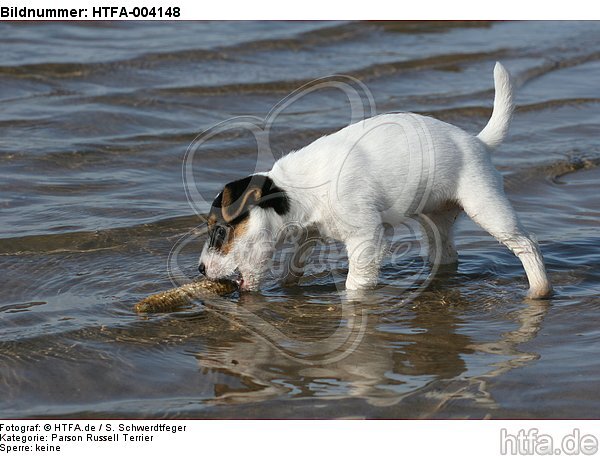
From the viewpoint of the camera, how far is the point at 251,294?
7367mm

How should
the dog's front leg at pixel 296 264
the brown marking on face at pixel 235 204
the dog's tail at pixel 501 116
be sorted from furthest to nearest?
the dog's front leg at pixel 296 264
the dog's tail at pixel 501 116
the brown marking on face at pixel 235 204

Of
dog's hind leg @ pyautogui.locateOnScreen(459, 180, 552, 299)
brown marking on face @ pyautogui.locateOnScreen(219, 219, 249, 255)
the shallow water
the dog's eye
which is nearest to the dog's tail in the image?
dog's hind leg @ pyautogui.locateOnScreen(459, 180, 552, 299)

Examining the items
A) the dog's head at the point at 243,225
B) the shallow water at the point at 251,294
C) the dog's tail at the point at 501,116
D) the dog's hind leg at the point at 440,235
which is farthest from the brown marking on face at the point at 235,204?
the dog's tail at the point at 501,116

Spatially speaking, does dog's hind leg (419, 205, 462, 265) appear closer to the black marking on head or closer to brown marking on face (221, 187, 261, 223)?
the black marking on head

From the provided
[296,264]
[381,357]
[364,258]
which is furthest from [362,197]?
[381,357]

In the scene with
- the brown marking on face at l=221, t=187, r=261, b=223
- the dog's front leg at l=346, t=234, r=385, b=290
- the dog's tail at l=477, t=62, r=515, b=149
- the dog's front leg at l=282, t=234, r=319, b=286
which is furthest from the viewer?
the dog's front leg at l=282, t=234, r=319, b=286

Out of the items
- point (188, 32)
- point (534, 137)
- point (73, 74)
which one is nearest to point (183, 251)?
point (534, 137)

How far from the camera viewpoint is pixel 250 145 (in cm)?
1148

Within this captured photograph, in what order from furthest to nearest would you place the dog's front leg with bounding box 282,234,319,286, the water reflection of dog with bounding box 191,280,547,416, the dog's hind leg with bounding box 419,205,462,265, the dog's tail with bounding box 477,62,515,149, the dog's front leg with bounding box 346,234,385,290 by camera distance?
1. the dog's hind leg with bounding box 419,205,462,265
2. the dog's front leg with bounding box 282,234,319,286
3. the dog's tail with bounding box 477,62,515,149
4. the dog's front leg with bounding box 346,234,385,290
5. the water reflection of dog with bounding box 191,280,547,416

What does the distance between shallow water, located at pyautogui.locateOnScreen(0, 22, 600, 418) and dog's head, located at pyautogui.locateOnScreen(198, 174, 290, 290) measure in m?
0.35

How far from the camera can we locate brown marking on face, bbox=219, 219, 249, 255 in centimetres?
695

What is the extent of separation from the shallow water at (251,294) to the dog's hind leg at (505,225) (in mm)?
186

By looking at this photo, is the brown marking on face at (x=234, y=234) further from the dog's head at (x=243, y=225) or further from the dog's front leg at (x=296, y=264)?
the dog's front leg at (x=296, y=264)

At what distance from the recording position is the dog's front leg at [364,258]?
23.0 feet
